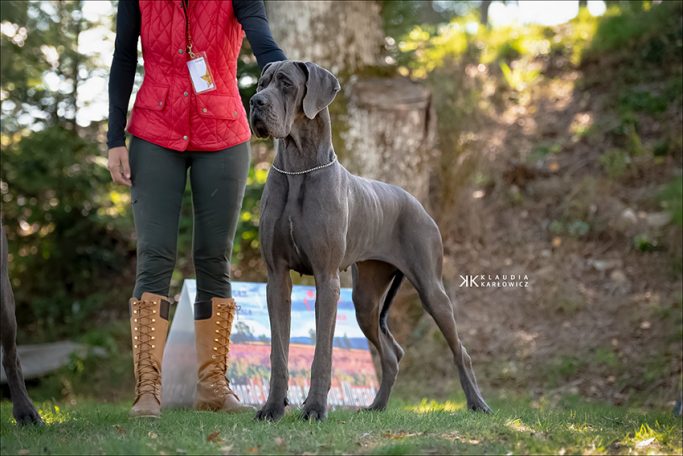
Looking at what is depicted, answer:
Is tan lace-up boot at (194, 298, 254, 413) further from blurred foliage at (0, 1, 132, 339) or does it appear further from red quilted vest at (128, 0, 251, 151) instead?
blurred foliage at (0, 1, 132, 339)

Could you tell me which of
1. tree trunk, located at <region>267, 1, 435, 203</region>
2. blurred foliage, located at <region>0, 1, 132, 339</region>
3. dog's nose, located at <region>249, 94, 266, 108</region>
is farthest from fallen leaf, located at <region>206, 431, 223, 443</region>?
blurred foliage, located at <region>0, 1, 132, 339</region>

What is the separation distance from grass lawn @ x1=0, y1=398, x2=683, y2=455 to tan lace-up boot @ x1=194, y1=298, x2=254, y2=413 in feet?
1.53

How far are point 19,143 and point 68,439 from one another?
559 centimetres

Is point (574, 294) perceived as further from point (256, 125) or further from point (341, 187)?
point (256, 125)

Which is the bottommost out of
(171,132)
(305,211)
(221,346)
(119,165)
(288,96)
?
(221,346)

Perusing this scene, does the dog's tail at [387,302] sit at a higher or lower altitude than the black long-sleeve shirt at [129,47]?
lower

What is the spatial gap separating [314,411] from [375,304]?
42.5 inches

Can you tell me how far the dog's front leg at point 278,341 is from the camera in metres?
3.86

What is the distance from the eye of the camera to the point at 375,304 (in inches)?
187

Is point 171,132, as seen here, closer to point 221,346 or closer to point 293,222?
point 293,222

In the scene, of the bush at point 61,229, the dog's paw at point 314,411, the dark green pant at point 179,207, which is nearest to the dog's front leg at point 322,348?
the dog's paw at point 314,411

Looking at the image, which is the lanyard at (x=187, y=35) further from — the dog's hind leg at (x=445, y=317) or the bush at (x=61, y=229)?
the bush at (x=61, y=229)

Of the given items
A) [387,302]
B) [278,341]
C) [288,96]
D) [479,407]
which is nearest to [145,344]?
[278,341]

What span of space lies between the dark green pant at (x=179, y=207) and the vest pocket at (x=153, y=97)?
0.63 feet
